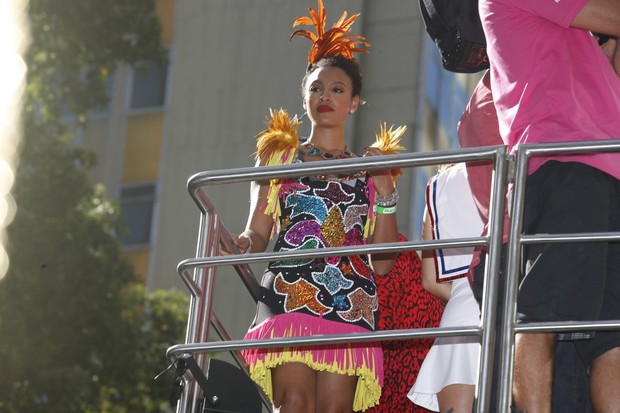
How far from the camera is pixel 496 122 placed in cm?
464

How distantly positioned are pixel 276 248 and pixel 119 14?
9.79 m

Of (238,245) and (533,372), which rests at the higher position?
(238,245)

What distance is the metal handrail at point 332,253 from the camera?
12.6 ft

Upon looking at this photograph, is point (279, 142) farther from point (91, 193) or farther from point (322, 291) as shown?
point (91, 193)

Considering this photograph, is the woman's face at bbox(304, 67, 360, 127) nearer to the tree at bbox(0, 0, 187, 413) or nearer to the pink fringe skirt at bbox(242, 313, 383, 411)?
the pink fringe skirt at bbox(242, 313, 383, 411)

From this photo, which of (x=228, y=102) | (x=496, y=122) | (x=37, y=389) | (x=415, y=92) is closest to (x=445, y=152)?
(x=496, y=122)

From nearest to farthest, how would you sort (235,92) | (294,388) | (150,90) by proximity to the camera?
(294,388) → (235,92) → (150,90)

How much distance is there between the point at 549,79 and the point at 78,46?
428 inches

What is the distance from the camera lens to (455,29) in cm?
475

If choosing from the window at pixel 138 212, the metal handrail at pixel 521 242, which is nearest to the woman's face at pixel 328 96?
the metal handrail at pixel 521 242

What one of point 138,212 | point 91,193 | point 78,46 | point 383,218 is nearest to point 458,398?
point 383,218

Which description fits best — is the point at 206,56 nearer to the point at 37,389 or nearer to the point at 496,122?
the point at 37,389

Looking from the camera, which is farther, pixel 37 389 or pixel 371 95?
pixel 371 95

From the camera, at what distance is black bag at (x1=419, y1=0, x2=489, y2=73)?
473cm
